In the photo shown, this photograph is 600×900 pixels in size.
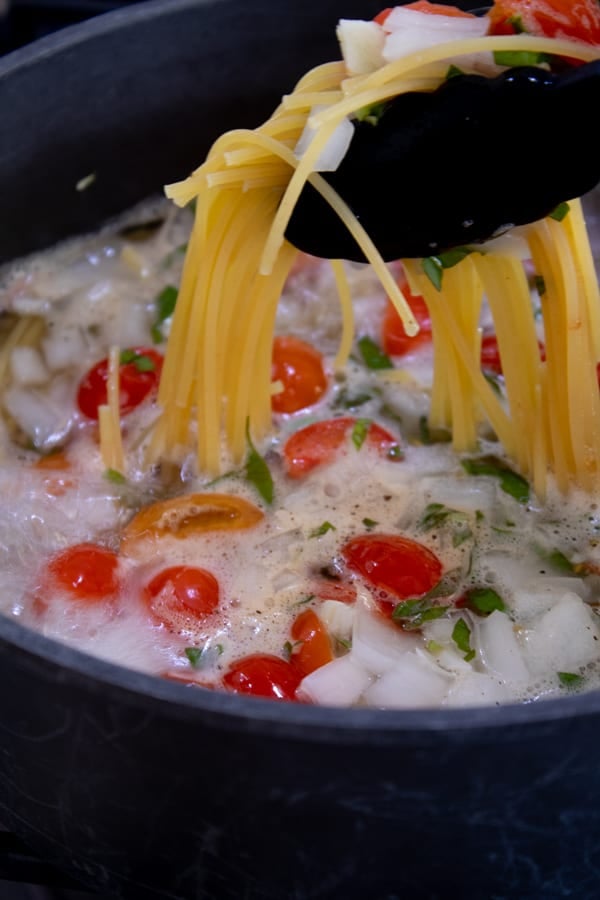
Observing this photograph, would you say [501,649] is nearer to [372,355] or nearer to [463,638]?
[463,638]

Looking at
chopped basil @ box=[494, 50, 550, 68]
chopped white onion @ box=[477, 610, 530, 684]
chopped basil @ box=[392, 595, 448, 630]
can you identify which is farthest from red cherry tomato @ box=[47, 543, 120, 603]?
chopped basil @ box=[494, 50, 550, 68]

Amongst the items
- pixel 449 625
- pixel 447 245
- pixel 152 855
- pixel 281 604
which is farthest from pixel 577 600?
pixel 152 855

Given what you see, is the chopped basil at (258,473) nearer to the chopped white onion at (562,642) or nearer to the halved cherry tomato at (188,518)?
the halved cherry tomato at (188,518)

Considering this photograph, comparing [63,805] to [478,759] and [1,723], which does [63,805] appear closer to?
[1,723]

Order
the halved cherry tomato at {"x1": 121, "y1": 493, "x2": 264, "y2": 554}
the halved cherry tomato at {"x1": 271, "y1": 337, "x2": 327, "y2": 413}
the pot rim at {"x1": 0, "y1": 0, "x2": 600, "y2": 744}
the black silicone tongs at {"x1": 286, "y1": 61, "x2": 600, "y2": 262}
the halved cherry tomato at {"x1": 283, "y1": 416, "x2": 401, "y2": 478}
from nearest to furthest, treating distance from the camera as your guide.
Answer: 1. the pot rim at {"x1": 0, "y1": 0, "x2": 600, "y2": 744}
2. the black silicone tongs at {"x1": 286, "y1": 61, "x2": 600, "y2": 262}
3. the halved cherry tomato at {"x1": 121, "y1": 493, "x2": 264, "y2": 554}
4. the halved cherry tomato at {"x1": 283, "y1": 416, "x2": 401, "y2": 478}
5. the halved cherry tomato at {"x1": 271, "y1": 337, "x2": 327, "y2": 413}

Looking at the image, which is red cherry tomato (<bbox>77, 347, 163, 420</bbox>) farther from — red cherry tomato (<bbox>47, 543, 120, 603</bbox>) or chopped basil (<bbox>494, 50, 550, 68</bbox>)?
chopped basil (<bbox>494, 50, 550, 68</bbox>)

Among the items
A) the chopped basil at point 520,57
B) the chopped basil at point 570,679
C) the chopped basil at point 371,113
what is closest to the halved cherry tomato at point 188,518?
the chopped basil at point 570,679

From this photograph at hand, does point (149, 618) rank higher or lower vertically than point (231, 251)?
lower
